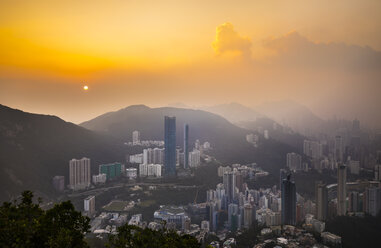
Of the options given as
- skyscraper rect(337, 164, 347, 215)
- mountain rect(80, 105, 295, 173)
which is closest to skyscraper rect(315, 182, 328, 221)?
skyscraper rect(337, 164, 347, 215)

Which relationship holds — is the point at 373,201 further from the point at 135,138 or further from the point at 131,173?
the point at 135,138

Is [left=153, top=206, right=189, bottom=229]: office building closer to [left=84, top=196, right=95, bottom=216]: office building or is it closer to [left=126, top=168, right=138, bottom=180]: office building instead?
[left=84, top=196, right=95, bottom=216]: office building

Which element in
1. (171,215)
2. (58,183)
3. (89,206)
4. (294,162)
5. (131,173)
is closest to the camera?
(171,215)

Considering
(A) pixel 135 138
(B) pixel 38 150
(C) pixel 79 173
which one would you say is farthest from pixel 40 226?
(A) pixel 135 138

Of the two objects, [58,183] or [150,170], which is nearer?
[58,183]

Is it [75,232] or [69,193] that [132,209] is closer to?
[69,193]

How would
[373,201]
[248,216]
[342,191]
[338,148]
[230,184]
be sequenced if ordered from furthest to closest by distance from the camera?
[338,148], [230,184], [342,191], [248,216], [373,201]

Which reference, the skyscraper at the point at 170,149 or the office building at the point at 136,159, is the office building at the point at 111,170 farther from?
the skyscraper at the point at 170,149

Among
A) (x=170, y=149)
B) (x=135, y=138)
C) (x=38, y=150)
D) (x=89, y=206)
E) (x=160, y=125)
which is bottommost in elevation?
(x=89, y=206)
